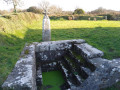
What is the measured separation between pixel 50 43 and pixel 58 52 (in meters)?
0.65

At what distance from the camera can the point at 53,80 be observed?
4590 mm

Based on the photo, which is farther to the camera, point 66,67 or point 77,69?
point 66,67

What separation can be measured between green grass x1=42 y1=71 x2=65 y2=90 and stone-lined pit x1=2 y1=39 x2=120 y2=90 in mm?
208

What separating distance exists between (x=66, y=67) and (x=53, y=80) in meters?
0.84

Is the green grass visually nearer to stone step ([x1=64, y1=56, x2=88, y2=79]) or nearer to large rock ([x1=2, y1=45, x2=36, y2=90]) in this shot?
stone step ([x1=64, y1=56, x2=88, y2=79])

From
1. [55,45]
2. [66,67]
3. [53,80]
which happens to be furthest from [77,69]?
[55,45]

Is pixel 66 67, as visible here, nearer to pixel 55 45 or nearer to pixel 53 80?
pixel 53 80

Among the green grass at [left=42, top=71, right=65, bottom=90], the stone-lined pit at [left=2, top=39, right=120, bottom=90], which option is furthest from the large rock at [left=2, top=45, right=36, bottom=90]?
the green grass at [left=42, top=71, right=65, bottom=90]

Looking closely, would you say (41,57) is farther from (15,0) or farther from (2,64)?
(15,0)

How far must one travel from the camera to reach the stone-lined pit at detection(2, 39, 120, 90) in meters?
2.32

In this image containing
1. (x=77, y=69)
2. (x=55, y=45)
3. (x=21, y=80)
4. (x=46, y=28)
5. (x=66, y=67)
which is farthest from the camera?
A: (x=46, y=28)

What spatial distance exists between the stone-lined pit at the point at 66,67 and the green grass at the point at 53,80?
0.21m

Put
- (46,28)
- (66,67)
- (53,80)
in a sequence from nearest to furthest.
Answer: (53,80) < (66,67) < (46,28)

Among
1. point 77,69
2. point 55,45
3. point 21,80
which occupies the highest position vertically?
point 55,45
